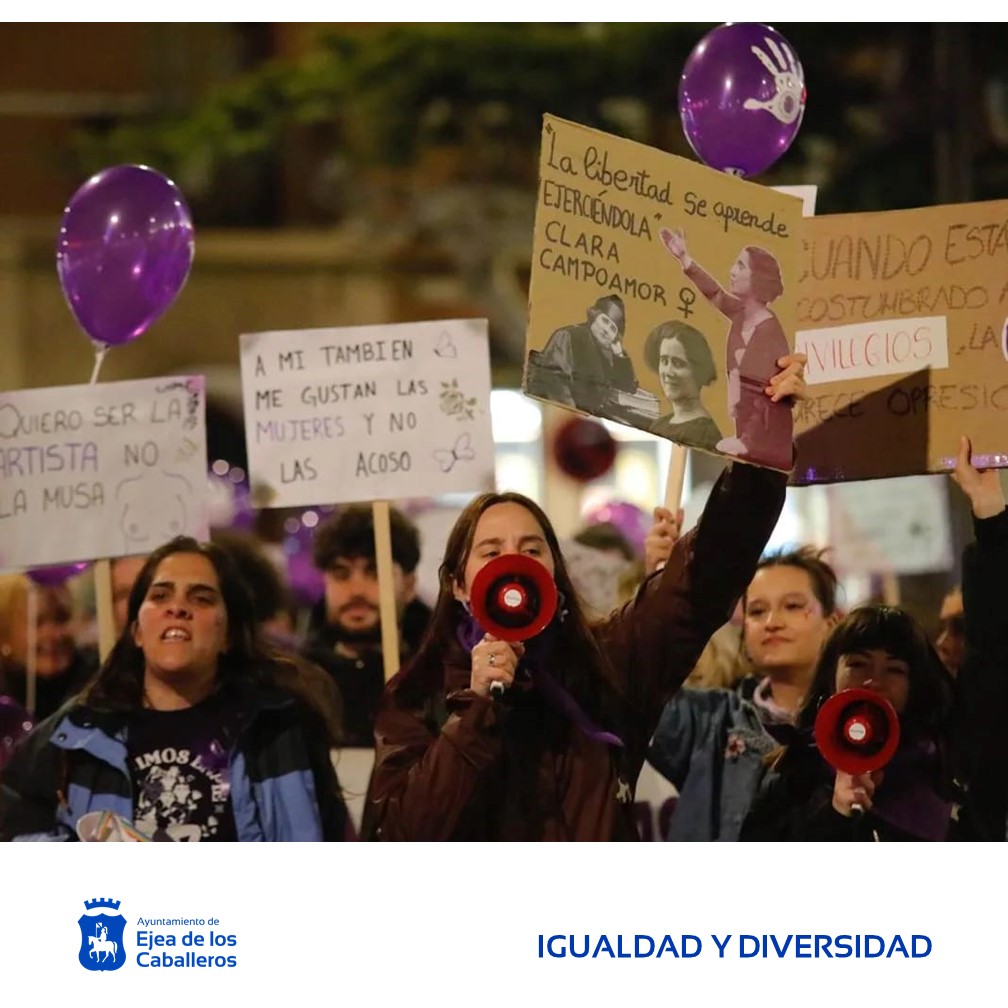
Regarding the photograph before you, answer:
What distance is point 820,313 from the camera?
3889 millimetres

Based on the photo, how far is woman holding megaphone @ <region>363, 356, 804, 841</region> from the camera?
351 cm

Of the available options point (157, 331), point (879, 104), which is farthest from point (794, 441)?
point (157, 331)

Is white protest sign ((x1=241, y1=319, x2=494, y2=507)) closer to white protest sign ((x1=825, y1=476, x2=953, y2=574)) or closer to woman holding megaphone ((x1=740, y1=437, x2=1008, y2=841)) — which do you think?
woman holding megaphone ((x1=740, y1=437, x2=1008, y2=841))

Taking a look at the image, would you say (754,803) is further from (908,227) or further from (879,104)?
(879,104)

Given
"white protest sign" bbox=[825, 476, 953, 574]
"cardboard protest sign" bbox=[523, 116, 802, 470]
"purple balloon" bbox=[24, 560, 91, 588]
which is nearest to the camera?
"cardboard protest sign" bbox=[523, 116, 802, 470]

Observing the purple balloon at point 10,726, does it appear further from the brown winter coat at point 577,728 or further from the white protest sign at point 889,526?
the white protest sign at point 889,526

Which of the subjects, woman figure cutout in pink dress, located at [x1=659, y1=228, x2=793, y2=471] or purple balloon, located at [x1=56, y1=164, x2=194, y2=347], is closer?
woman figure cutout in pink dress, located at [x1=659, y1=228, x2=793, y2=471]

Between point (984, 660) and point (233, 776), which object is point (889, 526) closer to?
point (984, 660)

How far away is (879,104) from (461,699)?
8643mm

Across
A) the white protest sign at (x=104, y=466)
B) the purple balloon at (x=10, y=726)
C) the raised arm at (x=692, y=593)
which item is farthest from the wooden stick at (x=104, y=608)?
the raised arm at (x=692, y=593)

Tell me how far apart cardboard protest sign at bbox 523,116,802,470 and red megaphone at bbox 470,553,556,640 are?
0.33m

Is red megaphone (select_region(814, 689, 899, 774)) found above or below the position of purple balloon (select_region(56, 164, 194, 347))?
below

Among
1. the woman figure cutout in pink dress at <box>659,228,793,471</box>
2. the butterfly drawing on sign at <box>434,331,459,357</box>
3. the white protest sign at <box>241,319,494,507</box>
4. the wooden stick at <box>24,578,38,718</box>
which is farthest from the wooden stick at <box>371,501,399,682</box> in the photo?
the wooden stick at <box>24,578,38,718</box>
